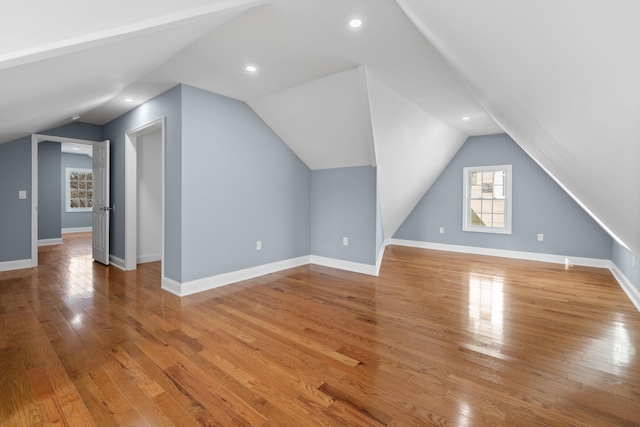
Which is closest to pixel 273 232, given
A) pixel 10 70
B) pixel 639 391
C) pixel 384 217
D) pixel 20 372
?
pixel 384 217

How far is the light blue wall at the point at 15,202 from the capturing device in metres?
4.36

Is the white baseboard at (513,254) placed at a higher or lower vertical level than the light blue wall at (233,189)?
lower

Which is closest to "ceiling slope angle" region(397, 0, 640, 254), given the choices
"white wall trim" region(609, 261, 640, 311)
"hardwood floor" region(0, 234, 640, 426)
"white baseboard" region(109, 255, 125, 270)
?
"hardwood floor" region(0, 234, 640, 426)

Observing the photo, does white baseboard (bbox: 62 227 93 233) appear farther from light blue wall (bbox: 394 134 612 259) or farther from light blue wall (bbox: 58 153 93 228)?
light blue wall (bbox: 394 134 612 259)

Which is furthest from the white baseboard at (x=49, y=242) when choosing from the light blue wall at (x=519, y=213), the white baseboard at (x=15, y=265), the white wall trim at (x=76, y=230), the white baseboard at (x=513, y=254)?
the light blue wall at (x=519, y=213)

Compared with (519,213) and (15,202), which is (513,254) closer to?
(519,213)

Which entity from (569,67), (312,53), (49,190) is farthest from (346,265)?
(49,190)

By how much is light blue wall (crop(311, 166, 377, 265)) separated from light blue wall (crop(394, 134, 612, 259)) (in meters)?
2.74

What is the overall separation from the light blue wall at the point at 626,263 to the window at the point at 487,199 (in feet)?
4.78

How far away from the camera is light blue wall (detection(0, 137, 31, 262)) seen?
172 inches

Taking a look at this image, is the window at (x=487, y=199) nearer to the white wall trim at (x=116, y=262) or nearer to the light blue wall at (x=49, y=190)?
the white wall trim at (x=116, y=262)

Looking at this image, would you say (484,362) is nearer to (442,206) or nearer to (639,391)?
(639,391)

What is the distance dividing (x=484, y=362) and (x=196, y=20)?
9.42 feet

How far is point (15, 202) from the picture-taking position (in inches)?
176
